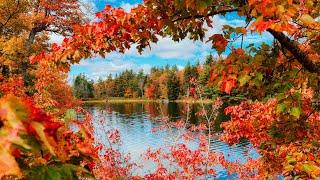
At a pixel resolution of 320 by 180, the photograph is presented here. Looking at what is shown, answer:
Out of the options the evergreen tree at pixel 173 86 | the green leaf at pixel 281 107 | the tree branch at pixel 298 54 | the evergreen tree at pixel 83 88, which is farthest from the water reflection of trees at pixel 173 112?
the evergreen tree at pixel 83 88

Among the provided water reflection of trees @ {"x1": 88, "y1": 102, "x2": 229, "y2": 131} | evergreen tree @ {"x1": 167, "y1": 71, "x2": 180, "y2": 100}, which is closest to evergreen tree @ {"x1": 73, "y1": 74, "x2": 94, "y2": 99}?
evergreen tree @ {"x1": 167, "y1": 71, "x2": 180, "y2": 100}

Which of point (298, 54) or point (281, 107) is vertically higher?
point (298, 54)

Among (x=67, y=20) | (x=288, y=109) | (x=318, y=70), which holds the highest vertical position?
(x=67, y=20)

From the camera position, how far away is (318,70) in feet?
17.0

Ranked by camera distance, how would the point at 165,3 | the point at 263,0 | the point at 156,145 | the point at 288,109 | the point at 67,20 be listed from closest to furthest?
the point at 263,0 < the point at 288,109 < the point at 165,3 < the point at 67,20 < the point at 156,145

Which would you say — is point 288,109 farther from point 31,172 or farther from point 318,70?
point 31,172

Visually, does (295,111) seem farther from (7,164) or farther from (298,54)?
(7,164)

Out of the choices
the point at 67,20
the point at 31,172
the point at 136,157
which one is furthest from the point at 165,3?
the point at 136,157

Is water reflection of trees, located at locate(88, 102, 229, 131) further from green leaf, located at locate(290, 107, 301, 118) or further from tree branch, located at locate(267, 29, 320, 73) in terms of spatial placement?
green leaf, located at locate(290, 107, 301, 118)

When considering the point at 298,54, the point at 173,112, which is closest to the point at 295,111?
the point at 298,54

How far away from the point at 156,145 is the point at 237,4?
33.3 meters

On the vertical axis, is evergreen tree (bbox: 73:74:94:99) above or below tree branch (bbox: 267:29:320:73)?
below

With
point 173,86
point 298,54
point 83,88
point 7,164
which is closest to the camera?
point 7,164

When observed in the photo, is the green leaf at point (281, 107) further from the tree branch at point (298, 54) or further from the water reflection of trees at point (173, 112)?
the water reflection of trees at point (173, 112)
